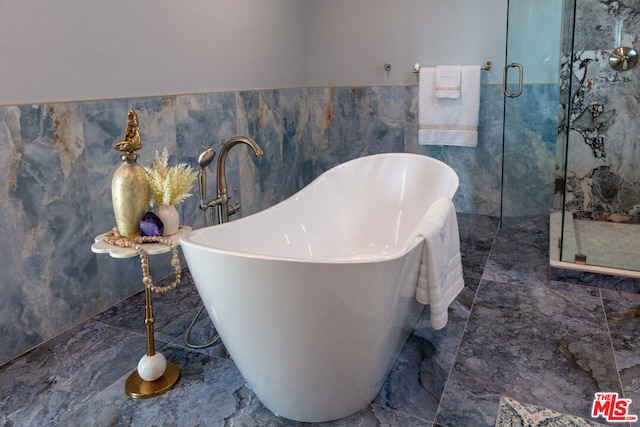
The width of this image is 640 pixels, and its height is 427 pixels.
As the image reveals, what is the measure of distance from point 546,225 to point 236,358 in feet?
8.84

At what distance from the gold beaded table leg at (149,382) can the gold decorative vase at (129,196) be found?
22 centimetres

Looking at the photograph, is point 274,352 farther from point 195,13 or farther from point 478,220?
Answer: point 478,220

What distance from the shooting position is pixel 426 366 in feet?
6.21

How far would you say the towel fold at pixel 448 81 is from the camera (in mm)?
3494

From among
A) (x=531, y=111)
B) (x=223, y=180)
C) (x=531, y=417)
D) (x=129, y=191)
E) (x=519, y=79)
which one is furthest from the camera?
(x=531, y=111)

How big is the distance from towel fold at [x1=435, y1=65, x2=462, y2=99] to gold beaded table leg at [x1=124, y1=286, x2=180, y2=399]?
8.39ft

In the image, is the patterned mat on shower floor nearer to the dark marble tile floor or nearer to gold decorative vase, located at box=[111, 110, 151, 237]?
the dark marble tile floor

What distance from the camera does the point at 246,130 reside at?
3301 millimetres

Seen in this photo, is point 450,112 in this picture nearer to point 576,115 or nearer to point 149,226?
point 576,115

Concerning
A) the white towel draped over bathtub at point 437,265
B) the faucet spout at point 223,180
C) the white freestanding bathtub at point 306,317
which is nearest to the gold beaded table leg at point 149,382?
the white freestanding bathtub at point 306,317

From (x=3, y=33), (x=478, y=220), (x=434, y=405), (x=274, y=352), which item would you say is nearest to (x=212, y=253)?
(x=274, y=352)
